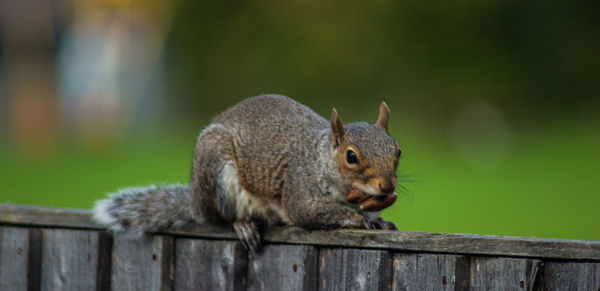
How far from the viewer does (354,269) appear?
233cm

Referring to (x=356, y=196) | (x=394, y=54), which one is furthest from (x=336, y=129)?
(x=394, y=54)

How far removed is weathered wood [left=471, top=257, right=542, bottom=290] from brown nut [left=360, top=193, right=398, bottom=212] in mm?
320

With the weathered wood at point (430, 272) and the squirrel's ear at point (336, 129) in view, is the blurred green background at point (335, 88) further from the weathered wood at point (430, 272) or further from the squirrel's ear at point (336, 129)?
the weathered wood at point (430, 272)

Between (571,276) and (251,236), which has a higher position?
(251,236)

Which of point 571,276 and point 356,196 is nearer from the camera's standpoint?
point 571,276

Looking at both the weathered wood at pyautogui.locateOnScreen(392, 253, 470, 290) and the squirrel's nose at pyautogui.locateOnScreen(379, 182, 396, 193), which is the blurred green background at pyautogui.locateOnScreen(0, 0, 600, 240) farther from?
the weathered wood at pyautogui.locateOnScreen(392, 253, 470, 290)

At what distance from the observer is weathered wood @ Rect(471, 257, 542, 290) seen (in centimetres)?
210

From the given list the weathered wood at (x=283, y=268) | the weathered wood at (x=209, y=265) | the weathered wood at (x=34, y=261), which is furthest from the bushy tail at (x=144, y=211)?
the weathered wood at (x=283, y=268)

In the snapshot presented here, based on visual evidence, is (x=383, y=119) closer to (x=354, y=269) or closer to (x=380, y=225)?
(x=380, y=225)

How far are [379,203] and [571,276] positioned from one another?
573 mm

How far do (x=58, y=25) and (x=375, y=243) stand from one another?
457 inches

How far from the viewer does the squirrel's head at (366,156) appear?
2.43 m

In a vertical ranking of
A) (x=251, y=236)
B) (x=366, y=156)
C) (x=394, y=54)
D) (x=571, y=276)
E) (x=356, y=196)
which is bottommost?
(x=571, y=276)

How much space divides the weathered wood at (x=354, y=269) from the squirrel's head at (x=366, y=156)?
0.63ft
